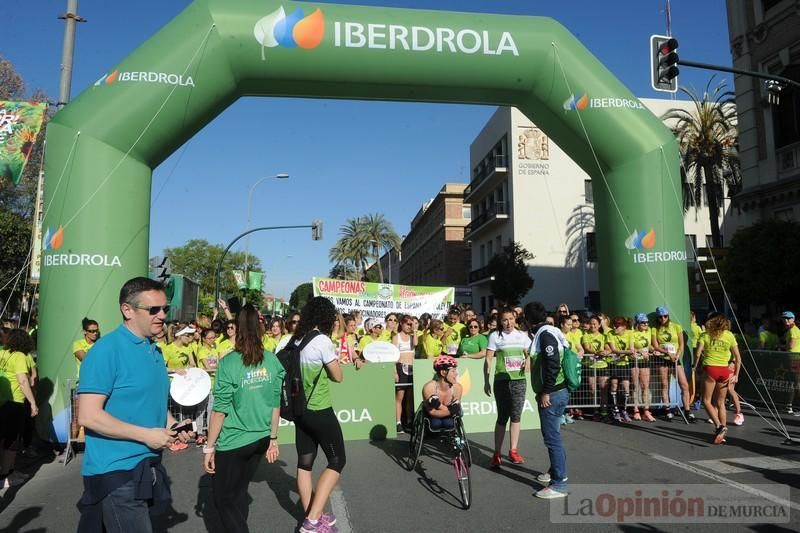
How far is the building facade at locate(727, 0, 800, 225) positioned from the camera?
18.9m

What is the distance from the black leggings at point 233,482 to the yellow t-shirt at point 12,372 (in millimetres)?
3721

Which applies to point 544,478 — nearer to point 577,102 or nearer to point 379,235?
point 577,102

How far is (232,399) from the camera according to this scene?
390cm

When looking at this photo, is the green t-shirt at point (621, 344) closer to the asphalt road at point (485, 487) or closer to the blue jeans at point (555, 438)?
the asphalt road at point (485, 487)

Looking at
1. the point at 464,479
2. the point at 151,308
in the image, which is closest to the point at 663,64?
the point at 464,479

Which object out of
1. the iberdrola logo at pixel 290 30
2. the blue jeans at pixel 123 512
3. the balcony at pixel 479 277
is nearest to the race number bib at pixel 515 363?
the blue jeans at pixel 123 512

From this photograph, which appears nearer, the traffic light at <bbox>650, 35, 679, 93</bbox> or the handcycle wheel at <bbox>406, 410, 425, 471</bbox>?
the handcycle wheel at <bbox>406, 410, 425, 471</bbox>

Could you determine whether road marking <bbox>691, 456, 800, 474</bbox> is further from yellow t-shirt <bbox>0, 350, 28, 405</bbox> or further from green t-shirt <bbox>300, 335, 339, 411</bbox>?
yellow t-shirt <bbox>0, 350, 28, 405</bbox>

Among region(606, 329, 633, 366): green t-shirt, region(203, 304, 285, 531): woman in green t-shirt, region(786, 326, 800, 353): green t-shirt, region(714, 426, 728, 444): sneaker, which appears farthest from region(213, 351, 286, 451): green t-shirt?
region(786, 326, 800, 353): green t-shirt

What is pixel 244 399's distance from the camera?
3.88 meters

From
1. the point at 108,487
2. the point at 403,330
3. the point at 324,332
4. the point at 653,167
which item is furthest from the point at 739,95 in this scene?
the point at 108,487

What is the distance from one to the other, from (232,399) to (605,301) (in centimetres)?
850

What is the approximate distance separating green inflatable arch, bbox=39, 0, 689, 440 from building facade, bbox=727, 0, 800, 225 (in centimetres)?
1181

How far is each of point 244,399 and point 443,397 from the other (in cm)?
292
